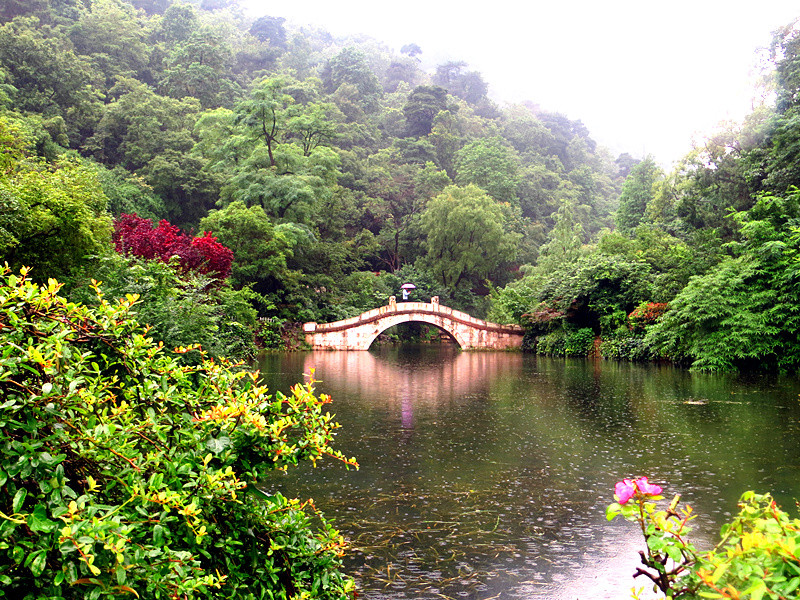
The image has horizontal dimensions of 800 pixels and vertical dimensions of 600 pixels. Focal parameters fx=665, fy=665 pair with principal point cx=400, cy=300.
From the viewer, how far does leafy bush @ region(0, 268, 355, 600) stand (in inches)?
75.9

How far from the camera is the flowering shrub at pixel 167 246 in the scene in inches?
634

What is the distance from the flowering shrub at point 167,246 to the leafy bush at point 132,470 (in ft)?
42.7

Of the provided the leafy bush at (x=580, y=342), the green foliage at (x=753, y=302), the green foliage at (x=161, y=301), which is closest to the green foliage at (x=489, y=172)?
the leafy bush at (x=580, y=342)

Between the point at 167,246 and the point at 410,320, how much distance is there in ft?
52.8

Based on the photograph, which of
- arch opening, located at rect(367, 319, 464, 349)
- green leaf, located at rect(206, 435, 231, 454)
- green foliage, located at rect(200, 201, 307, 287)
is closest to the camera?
green leaf, located at rect(206, 435, 231, 454)

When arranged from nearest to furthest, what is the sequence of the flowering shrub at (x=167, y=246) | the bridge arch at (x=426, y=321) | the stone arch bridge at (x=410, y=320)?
1. the flowering shrub at (x=167, y=246)
2. the stone arch bridge at (x=410, y=320)
3. the bridge arch at (x=426, y=321)

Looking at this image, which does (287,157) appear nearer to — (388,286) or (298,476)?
(388,286)

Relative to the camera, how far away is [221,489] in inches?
93.9

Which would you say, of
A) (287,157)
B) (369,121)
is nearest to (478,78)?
(369,121)

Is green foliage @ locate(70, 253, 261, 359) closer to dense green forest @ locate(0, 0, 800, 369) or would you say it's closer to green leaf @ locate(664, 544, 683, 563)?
dense green forest @ locate(0, 0, 800, 369)

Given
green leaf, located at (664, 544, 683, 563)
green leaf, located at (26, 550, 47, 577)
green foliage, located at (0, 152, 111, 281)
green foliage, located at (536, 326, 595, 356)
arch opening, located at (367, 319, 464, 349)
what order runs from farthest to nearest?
1. arch opening, located at (367, 319, 464, 349)
2. green foliage, located at (536, 326, 595, 356)
3. green foliage, located at (0, 152, 111, 281)
4. green leaf, located at (664, 544, 683, 563)
5. green leaf, located at (26, 550, 47, 577)

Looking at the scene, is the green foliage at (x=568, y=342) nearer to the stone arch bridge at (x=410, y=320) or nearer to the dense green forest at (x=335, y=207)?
the dense green forest at (x=335, y=207)

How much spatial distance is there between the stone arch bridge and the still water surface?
16.5 metres

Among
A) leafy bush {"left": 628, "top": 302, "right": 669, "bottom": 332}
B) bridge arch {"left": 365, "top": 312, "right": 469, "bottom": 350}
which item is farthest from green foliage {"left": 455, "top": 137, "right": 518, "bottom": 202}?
leafy bush {"left": 628, "top": 302, "right": 669, "bottom": 332}
